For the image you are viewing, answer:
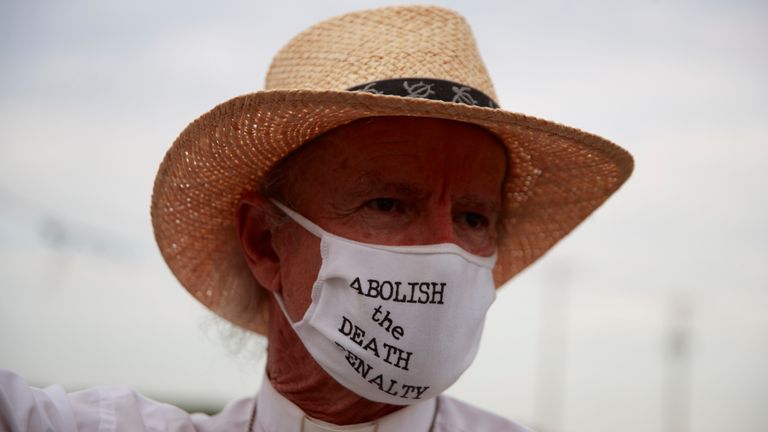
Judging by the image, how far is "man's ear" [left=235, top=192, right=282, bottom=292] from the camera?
3119 mm

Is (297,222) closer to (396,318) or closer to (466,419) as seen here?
(396,318)

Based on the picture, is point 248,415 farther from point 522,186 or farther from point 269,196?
point 522,186

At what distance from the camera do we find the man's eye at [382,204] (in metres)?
2.80

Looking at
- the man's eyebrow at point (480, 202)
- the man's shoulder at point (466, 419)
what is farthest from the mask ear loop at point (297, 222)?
the man's shoulder at point (466, 419)

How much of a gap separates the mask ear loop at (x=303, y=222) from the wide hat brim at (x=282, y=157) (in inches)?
7.5

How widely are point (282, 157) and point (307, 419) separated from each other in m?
0.91

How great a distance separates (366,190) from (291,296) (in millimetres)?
457

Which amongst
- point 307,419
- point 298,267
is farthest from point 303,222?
point 307,419

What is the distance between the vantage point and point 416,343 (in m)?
2.62

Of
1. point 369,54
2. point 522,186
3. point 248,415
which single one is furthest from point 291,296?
point 522,186

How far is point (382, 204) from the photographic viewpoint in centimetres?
280

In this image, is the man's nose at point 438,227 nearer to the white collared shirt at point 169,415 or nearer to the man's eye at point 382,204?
the man's eye at point 382,204

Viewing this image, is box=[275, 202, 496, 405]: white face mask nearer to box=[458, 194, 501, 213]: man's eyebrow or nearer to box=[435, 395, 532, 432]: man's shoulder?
box=[458, 194, 501, 213]: man's eyebrow

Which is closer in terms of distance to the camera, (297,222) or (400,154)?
(400,154)
